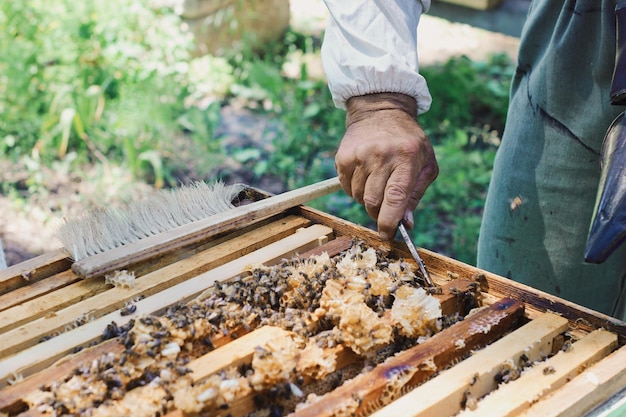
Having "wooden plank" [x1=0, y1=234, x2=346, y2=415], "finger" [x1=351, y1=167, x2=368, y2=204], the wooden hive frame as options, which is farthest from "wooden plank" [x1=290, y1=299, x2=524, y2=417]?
"finger" [x1=351, y1=167, x2=368, y2=204]

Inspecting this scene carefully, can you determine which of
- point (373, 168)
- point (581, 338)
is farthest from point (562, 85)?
point (581, 338)

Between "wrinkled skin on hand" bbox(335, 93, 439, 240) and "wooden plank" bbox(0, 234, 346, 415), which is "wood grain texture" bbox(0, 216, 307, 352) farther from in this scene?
"wrinkled skin on hand" bbox(335, 93, 439, 240)

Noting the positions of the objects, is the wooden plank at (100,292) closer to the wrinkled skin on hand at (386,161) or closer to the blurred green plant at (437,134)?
the wrinkled skin on hand at (386,161)

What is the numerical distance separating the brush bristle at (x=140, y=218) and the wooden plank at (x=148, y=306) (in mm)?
350

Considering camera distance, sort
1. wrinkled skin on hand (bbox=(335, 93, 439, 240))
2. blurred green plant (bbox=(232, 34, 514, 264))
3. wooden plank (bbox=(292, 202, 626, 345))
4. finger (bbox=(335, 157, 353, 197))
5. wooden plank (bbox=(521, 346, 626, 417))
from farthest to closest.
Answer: blurred green plant (bbox=(232, 34, 514, 264))
finger (bbox=(335, 157, 353, 197))
wrinkled skin on hand (bbox=(335, 93, 439, 240))
wooden plank (bbox=(292, 202, 626, 345))
wooden plank (bbox=(521, 346, 626, 417))

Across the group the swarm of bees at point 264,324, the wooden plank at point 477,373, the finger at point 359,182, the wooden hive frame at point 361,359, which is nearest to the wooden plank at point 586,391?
the wooden hive frame at point 361,359

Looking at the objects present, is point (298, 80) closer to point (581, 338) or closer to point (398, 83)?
point (398, 83)

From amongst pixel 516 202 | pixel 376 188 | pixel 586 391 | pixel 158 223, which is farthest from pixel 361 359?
pixel 516 202

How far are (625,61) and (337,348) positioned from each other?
1.37 m

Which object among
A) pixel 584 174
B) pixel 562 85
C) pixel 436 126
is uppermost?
pixel 562 85

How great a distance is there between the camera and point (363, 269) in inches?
85.9

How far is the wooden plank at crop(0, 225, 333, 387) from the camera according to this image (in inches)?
70.3

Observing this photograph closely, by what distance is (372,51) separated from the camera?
8.43 feet

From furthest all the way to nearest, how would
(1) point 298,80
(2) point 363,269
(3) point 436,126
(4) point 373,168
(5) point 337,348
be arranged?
(1) point 298,80 → (3) point 436,126 → (4) point 373,168 → (2) point 363,269 → (5) point 337,348
